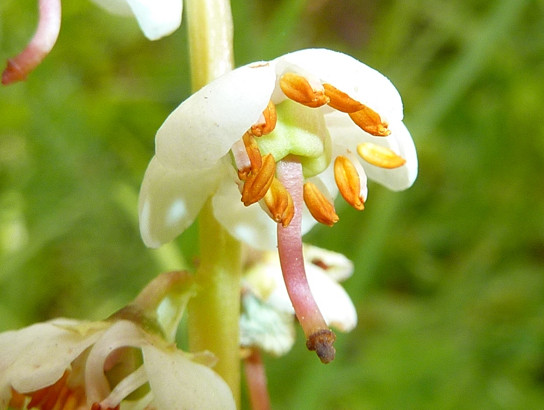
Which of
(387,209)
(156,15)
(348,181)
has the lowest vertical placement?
(387,209)

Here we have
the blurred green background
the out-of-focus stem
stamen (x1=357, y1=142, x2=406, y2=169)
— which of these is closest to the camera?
stamen (x1=357, y1=142, x2=406, y2=169)

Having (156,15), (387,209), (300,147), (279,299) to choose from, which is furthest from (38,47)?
(387,209)

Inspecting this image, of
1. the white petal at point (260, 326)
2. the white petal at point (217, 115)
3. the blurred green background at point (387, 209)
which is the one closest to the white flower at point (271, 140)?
the white petal at point (217, 115)

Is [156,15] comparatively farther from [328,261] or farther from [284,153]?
[328,261]

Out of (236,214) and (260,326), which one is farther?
(260,326)

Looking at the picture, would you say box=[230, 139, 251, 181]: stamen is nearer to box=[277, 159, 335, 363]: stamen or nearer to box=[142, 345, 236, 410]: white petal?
box=[277, 159, 335, 363]: stamen

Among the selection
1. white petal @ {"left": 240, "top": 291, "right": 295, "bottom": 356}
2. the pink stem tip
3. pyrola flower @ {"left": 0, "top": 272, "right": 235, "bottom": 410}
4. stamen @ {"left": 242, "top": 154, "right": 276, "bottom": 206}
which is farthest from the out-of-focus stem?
the pink stem tip
